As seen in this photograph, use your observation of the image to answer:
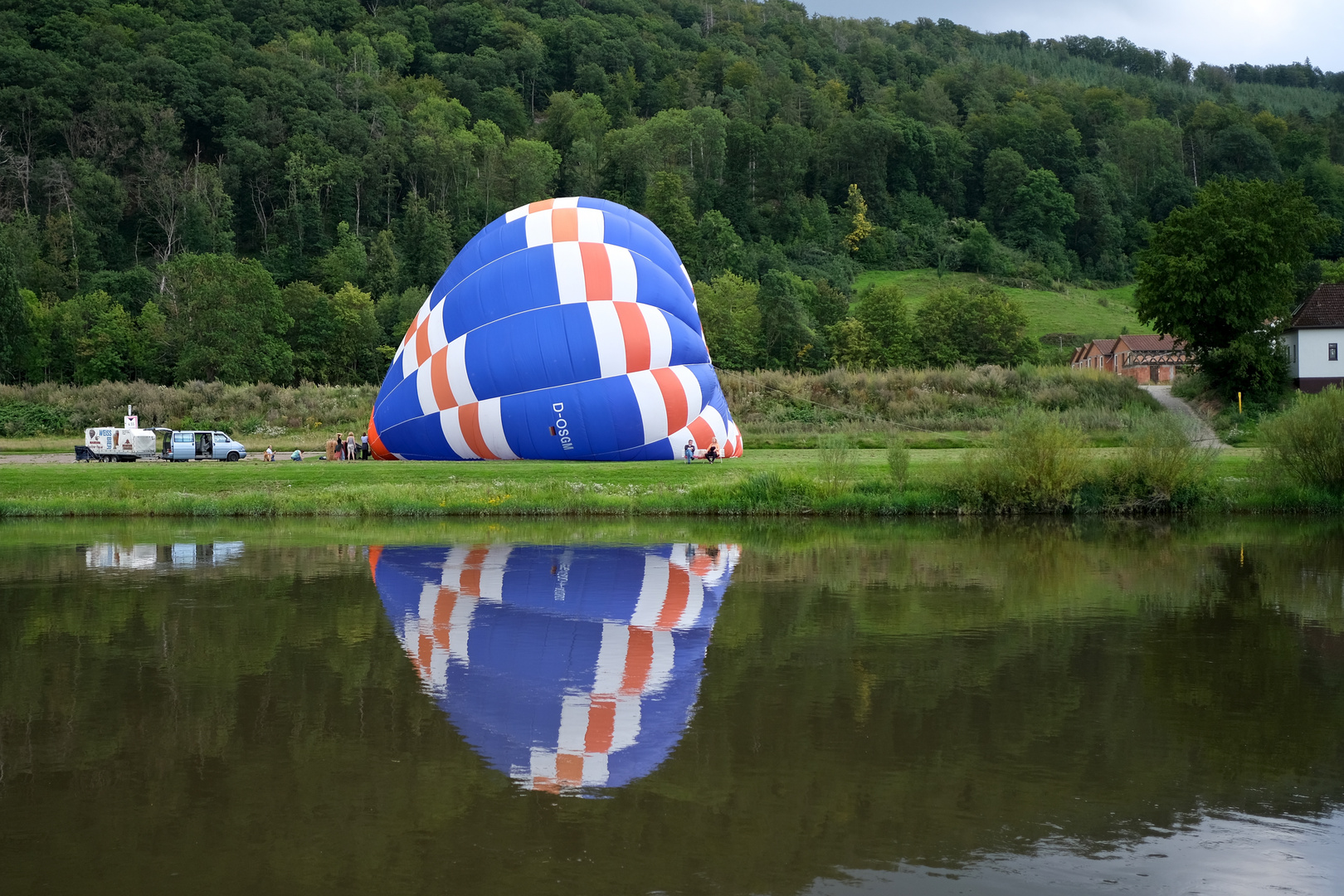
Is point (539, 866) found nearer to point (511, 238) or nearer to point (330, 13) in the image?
point (511, 238)

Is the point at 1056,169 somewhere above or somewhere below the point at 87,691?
above

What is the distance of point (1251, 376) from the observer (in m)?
41.1

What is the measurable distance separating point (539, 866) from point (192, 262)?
190ft

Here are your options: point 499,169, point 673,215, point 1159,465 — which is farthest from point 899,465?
point 499,169

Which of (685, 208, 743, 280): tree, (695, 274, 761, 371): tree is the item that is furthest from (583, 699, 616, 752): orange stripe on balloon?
(685, 208, 743, 280): tree

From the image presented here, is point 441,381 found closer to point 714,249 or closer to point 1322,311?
point 1322,311

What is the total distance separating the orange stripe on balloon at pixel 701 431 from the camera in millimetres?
28406

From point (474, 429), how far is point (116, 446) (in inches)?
449

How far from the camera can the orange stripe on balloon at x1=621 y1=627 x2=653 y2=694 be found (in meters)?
10.0

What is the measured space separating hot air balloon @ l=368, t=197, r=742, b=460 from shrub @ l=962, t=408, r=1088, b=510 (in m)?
7.74

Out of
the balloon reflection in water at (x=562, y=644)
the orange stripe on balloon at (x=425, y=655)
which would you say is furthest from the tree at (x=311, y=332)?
the orange stripe on balloon at (x=425, y=655)

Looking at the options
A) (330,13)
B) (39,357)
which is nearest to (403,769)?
(39,357)

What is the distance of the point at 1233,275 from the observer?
4125 cm

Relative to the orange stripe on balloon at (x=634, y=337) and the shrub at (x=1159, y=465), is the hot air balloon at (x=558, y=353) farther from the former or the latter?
the shrub at (x=1159, y=465)
